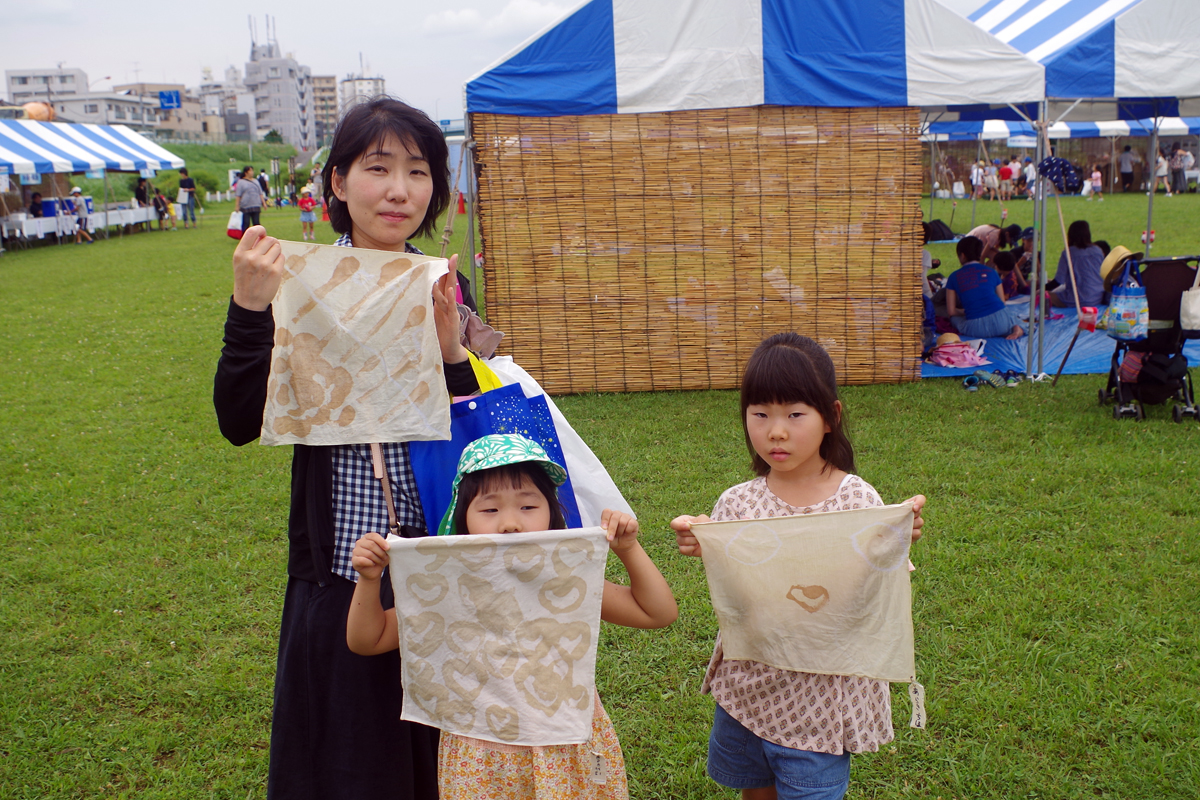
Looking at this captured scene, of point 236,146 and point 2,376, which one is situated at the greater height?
point 236,146

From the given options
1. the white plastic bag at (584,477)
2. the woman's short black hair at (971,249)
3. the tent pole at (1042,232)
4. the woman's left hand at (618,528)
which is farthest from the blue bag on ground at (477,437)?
the woman's short black hair at (971,249)

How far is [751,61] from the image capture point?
708 cm

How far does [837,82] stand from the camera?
7.12 m

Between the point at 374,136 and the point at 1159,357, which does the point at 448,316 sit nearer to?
the point at 374,136

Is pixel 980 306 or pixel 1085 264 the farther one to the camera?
pixel 1085 264

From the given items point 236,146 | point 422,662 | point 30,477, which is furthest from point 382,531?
point 236,146

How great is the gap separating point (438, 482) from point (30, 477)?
→ 560cm

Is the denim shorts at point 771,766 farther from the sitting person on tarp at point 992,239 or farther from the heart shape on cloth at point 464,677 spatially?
the sitting person on tarp at point 992,239

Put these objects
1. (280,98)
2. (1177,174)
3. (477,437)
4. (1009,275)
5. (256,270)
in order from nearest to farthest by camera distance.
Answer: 1. (256,270)
2. (477,437)
3. (1009,275)
4. (1177,174)
5. (280,98)

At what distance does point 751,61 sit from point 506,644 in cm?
636

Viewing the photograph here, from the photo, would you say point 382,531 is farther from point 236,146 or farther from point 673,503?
point 236,146

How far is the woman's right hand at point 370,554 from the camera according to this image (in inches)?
62.8

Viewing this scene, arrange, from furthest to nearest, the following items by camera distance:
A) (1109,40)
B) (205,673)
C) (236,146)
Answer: (236,146) < (1109,40) < (205,673)

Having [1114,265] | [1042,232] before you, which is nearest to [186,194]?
[1042,232]
